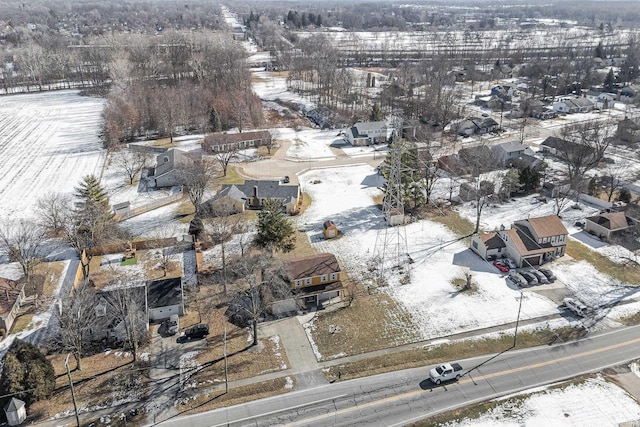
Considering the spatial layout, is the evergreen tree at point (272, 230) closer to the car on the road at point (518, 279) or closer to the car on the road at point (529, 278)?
the car on the road at point (518, 279)

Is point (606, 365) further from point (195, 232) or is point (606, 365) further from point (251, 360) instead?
point (195, 232)

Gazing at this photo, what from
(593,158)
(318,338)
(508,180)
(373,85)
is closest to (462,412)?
(318,338)

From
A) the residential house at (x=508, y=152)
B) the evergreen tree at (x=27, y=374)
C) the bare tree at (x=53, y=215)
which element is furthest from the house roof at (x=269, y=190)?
the residential house at (x=508, y=152)

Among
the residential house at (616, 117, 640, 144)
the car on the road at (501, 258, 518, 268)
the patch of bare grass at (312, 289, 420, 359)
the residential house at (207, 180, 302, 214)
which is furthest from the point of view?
the residential house at (616, 117, 640, 144)

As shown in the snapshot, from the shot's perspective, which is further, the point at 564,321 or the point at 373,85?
the point at 373,85

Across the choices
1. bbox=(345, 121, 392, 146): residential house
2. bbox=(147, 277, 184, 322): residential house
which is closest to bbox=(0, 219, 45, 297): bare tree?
bbox=(147, 277, 184, 322): residential house

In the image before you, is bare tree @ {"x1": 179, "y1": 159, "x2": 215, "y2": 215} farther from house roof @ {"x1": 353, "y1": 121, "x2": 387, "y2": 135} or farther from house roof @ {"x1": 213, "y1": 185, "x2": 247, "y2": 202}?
house roof @ {"x1": 353, "y1": 121, "x2": 387, "y2": 135}
